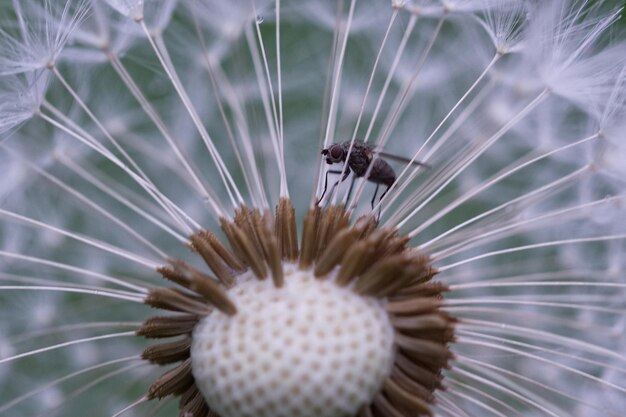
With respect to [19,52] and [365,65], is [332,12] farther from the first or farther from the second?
[19,52]

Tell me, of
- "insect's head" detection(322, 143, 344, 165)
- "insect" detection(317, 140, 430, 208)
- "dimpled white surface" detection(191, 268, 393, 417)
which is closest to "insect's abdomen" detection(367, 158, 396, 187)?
"insect" detection(317, 140, 430, 208)

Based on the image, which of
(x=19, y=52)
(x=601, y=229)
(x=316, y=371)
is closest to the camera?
(x=316, y=371)

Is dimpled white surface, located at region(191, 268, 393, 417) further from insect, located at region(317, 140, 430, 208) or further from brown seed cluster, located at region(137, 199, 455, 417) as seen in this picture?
insect, located at region(317, 140, 430, 208)

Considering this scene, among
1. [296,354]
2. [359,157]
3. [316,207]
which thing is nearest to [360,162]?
[359,157]

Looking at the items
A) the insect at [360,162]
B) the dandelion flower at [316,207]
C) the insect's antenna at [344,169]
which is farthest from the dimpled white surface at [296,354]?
the insect at [360,162]

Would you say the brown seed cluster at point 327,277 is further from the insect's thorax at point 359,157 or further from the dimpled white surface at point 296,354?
the insect's thorax at point 359,157

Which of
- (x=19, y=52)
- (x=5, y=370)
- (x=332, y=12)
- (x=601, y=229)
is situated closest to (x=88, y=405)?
(x=5, y=370)

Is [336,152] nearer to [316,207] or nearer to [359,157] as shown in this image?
[359,157]
